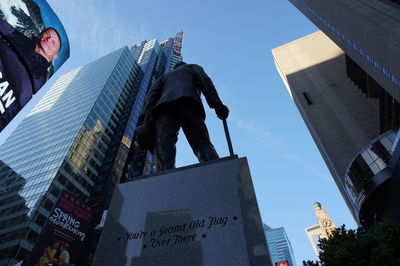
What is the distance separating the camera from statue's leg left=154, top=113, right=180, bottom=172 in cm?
423

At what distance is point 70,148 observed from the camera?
2064 inches

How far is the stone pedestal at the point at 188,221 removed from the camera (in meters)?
2.65

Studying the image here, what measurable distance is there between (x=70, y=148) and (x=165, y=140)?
5438 cm

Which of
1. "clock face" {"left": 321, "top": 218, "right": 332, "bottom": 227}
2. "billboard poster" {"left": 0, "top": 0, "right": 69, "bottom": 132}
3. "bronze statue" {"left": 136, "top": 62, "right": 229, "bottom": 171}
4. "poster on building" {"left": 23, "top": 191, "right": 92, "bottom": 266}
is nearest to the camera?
"bronze statue" {"left": 136, "top": 62, "right": 229, "bottom": 171}

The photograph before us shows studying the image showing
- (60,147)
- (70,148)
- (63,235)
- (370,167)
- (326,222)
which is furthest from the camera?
(326,222)

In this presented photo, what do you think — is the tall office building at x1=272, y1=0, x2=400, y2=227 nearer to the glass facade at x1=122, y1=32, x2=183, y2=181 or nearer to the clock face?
the clock face

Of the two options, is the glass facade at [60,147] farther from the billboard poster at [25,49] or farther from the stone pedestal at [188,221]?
the stone pedestal at [188,221]

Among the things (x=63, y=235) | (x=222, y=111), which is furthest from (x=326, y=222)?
(x=222, y=111)

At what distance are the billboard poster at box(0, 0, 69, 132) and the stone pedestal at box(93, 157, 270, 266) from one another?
A: 95.9ft

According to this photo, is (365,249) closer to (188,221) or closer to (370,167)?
(188,221)

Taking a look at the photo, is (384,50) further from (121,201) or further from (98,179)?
(98,179)

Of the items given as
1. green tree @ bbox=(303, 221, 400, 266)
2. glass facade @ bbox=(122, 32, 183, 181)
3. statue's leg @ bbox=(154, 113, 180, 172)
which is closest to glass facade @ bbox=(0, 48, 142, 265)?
glass facade @ bbox=(122, 32, 183, 181)

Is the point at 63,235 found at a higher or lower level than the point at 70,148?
lower

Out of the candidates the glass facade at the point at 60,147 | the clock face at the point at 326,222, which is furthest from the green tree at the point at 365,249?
the clock face at the point at 326,222
